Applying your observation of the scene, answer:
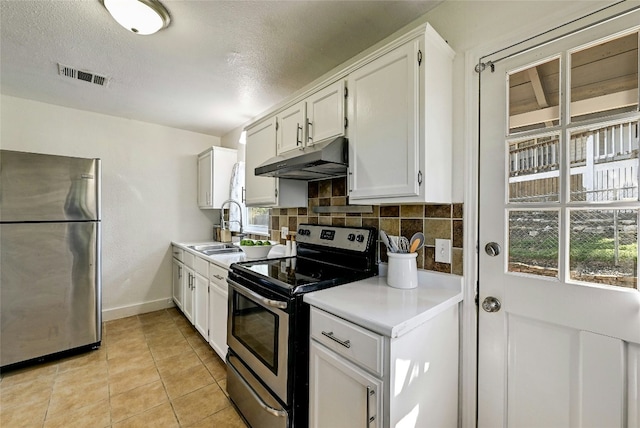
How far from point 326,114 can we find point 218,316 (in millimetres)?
1781

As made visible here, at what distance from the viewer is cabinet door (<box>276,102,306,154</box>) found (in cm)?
188

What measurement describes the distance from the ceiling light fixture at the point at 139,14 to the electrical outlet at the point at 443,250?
6.43 ft

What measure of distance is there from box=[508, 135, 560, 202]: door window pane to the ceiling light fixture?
1937mm

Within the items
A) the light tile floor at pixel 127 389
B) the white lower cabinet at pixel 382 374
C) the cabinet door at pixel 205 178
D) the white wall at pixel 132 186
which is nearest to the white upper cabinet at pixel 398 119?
the white lower cabinet at pixel 382 374

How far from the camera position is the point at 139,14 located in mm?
1458

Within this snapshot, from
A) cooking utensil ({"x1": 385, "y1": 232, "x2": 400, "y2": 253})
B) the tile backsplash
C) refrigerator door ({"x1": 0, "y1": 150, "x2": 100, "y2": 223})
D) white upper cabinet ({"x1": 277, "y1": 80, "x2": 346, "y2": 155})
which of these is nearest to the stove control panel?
the tile backsplash

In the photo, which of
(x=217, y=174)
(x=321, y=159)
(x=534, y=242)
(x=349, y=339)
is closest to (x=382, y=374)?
(x=349, y=339)

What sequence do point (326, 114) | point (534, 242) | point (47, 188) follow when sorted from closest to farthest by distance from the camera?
1. point (534, 242)
2. point (326, 114)
3. point (47, 188)

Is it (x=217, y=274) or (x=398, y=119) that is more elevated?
(x=398, y=119)

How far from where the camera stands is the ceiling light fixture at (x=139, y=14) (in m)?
1.41

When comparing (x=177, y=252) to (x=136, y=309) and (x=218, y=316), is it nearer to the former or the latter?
(x=136, y=309)

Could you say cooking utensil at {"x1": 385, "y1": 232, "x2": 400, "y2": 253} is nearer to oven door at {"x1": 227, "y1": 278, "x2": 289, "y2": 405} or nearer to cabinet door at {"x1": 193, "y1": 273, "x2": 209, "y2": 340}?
oven door at {"x1": 227, "y1": 278, "x2": 289, "y2": 405}

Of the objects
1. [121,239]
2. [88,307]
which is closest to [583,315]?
[88,307]

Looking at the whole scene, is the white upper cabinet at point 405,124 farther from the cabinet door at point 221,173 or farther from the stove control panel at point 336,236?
the cabinet door at point 221,173
